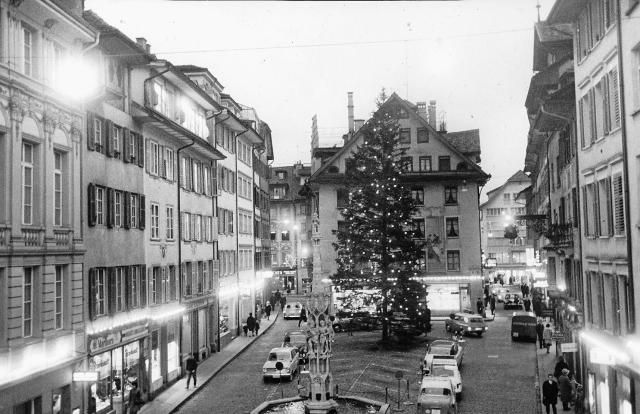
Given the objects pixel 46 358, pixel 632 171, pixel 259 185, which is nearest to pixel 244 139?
pixel 259 185

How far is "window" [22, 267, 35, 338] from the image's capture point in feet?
65.8

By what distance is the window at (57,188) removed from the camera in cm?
2217

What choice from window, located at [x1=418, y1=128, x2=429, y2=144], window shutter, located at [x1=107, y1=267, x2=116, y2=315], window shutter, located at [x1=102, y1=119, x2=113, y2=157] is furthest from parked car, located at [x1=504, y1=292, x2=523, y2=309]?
window shutter, located at [x1=102, y1=119, x2=113, y2=157]

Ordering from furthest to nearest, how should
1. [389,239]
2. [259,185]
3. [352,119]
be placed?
[352,119], [259,185], [389,239]

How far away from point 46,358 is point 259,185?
45145 millimetres

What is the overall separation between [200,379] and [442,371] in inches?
456

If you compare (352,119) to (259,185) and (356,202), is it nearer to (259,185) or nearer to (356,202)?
(259,185)

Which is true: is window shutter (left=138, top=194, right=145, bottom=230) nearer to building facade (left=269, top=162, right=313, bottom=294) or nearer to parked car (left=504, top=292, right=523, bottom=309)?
parked car (left=504, top=292, right=523, bottom=309)

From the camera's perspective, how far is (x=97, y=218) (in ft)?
84.4

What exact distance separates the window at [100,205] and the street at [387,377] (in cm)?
777

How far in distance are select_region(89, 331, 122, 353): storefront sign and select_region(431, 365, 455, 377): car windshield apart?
1185cm

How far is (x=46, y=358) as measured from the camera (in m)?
20.8

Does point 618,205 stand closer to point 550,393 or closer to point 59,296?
point 550,393

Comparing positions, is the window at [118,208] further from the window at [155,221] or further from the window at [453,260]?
the window at [453,260]
